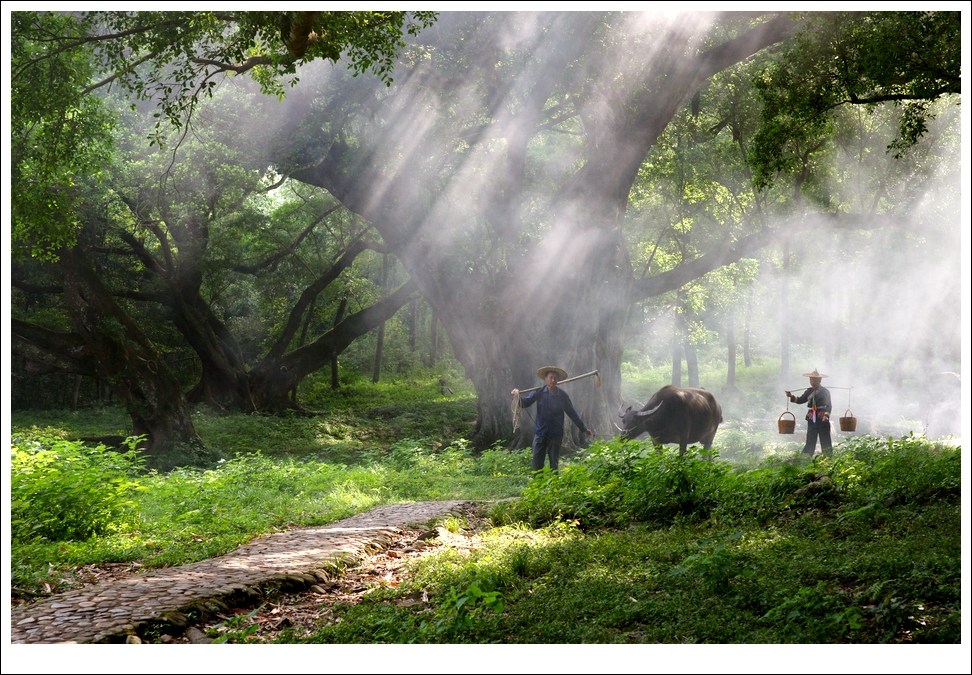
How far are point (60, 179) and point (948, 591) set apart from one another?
8.67m

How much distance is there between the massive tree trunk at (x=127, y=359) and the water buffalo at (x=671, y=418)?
29.5 ft

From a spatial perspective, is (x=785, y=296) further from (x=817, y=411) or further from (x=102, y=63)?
(x=102, y=63)

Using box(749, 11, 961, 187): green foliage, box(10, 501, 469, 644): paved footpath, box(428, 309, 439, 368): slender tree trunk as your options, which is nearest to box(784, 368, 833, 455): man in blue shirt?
box(749, 11, 961, 187): green foliage

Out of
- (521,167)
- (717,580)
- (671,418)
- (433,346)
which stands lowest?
(717,580)

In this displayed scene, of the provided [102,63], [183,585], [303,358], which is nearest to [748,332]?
[303,358]

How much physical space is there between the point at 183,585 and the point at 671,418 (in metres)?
9.65

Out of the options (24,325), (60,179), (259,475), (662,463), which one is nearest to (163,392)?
(24,325)

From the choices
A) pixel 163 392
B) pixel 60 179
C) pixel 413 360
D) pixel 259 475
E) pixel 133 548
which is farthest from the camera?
pixel 413 360

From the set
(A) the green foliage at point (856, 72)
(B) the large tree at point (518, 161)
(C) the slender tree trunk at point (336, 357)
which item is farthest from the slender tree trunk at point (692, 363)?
(A) the green foliage at point (856, 72)

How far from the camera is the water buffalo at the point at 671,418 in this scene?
521 inches

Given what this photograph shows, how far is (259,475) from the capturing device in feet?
38.1

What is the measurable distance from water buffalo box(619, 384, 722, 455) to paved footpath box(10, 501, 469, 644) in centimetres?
634

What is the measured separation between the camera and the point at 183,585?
5297mm

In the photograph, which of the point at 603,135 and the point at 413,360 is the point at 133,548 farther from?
the point at 413,360
